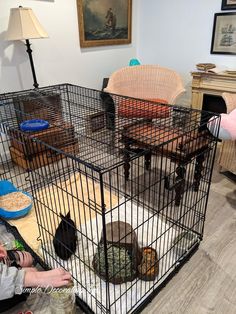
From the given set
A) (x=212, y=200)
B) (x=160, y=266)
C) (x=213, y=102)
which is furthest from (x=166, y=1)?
(x=160, y=266)

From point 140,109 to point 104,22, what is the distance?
178 centimetres

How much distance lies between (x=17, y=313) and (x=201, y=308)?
82cm

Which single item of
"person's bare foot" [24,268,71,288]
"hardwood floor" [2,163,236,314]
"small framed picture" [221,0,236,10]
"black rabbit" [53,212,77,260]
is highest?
"small framed picture" [221,0,236,10]

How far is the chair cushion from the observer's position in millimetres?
1596

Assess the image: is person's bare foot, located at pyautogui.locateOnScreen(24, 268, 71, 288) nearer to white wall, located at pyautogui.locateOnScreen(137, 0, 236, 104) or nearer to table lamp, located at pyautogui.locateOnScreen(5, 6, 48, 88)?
table lamp, located at pyautogui.locateOnScreen(5, 6, 48, 88)

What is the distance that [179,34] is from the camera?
3092 mm

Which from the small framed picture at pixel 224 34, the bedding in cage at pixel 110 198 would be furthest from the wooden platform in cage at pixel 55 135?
the small framed picture at pixel 224 34

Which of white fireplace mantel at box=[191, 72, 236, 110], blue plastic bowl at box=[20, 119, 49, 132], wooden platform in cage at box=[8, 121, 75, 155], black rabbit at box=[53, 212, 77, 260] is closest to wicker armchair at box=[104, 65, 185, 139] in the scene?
white fireplace mantel at box=[191, 72, 236, 110]

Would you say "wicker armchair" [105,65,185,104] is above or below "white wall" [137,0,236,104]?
below

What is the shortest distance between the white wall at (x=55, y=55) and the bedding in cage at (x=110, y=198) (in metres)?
0.50

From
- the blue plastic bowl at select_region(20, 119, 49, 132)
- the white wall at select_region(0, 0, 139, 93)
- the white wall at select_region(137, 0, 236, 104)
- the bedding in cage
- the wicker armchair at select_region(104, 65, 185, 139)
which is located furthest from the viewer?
the white wall at select_region(137, 0, 236, 104)

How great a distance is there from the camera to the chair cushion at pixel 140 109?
5.24ft

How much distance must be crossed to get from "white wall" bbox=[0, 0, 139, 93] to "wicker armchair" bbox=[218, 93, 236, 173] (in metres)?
1.60

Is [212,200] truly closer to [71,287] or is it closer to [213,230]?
[213,230]
